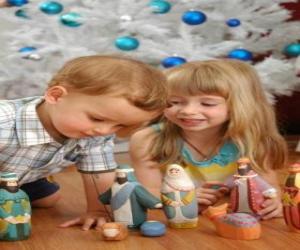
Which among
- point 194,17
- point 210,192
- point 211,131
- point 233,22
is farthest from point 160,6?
point 210,192

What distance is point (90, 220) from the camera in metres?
1.42

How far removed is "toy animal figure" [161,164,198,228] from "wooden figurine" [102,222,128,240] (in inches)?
4.5

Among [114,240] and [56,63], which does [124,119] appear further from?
[56,63]

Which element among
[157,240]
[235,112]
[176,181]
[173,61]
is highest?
[173,61]

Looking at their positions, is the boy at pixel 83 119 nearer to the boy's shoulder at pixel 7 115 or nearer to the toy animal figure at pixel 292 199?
the boy's shoulder at pixel 7 115

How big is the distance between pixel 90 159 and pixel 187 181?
0.23 metres

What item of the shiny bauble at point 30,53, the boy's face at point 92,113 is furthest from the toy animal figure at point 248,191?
the shiny bauble at point 30,53

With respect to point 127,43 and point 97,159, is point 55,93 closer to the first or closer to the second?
point 97,159

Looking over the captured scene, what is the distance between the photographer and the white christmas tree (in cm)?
227

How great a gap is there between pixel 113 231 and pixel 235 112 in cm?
46

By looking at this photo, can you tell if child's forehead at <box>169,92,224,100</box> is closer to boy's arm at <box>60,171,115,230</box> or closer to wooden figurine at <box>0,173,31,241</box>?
boy's arm at <box>60,171,115,230</box>

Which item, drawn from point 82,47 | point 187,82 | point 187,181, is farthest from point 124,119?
point 82,47

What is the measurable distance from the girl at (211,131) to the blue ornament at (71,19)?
0.72m

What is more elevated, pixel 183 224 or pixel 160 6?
pixel 160 6
